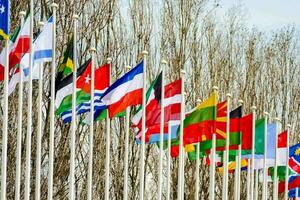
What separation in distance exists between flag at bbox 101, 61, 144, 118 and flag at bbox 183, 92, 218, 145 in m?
1.67

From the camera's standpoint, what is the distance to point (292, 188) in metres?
23.6

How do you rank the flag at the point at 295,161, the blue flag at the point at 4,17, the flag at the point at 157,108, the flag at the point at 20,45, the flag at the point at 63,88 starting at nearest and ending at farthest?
1. the blue flag at the point at 4,17
2. the flag at the point at 20,45
3. the flag at the point at 63,88
4. the flag at the point at 157,108
5. the flag at the point at 295,161

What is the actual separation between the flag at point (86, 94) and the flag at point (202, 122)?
222 centimetres

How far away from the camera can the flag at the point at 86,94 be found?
1569 centimetres

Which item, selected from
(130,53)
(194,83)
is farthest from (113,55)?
(194,83)

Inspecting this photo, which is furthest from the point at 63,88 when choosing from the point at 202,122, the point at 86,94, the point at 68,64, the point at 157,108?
the point at 202,122

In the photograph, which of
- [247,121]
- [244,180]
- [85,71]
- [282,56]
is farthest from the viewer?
[282,56]

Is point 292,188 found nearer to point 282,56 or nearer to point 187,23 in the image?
point 187,23

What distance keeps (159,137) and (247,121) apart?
268 centimetres

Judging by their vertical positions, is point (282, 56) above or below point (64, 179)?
above

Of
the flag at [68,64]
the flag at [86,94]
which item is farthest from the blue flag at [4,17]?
the flag at [86,94]

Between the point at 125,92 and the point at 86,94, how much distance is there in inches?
30.3

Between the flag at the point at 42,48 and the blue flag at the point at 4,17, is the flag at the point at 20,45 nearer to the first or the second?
the flag at the point at 42,48

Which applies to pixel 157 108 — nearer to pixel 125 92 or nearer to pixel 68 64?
pixel 125 92
